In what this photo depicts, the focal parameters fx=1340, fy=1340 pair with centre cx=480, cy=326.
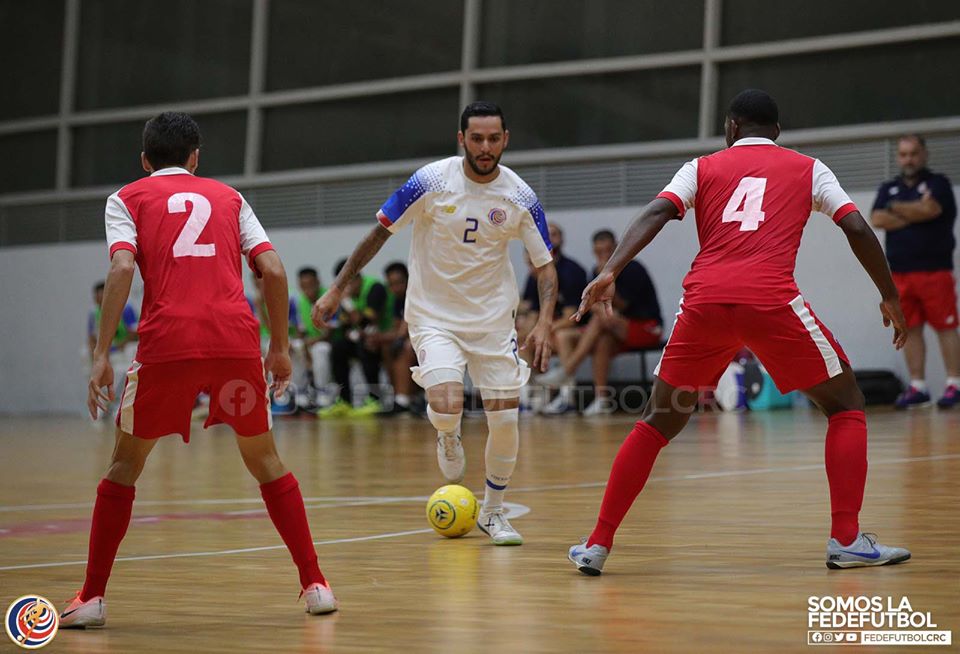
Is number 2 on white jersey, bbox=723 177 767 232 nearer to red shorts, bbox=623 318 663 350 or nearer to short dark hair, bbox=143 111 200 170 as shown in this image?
short dark hair, bbox=143 111 200 170

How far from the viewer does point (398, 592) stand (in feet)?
14.6

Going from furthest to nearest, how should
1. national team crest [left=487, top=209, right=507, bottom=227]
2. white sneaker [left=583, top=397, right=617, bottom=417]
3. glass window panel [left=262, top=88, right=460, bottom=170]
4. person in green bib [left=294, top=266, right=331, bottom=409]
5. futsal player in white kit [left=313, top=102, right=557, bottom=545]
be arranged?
1. glass window panel [left=262, top=88, right=460, bottom=170]
2. person in green bib [left=294, top=266, right=331, bottom=409]
3. white sneaker [left=583, top=397, right=617, bottom=417]
4. national team crest [left=487, top=209, right=507, bottom=227]
5. futsal player in white kit [left=313, top=102, right=557, bottom=545]

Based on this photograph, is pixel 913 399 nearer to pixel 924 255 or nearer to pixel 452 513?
pixel 924 255

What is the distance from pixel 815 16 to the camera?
14.9m

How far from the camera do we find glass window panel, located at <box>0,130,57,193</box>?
2070cm

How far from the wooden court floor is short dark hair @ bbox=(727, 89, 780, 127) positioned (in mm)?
1606

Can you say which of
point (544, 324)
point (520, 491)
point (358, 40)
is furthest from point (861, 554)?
point (358, 40)

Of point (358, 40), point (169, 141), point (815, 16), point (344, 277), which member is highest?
point (358, 40)

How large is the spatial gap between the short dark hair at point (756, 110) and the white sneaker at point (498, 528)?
1960 millimetres

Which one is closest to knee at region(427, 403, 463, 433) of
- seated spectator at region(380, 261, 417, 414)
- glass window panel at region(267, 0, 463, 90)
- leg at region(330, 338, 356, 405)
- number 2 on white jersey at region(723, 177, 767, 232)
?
number 2 on white jersey at region(723, 177, 767, 232)

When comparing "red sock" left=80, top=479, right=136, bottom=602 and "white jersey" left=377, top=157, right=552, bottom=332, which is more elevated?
"white jersey" left=377, top=157, right=552, bottom=332

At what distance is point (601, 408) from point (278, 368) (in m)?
10.2

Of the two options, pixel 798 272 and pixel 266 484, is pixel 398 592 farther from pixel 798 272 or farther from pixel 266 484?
pixel 798 272

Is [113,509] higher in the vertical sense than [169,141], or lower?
lower
